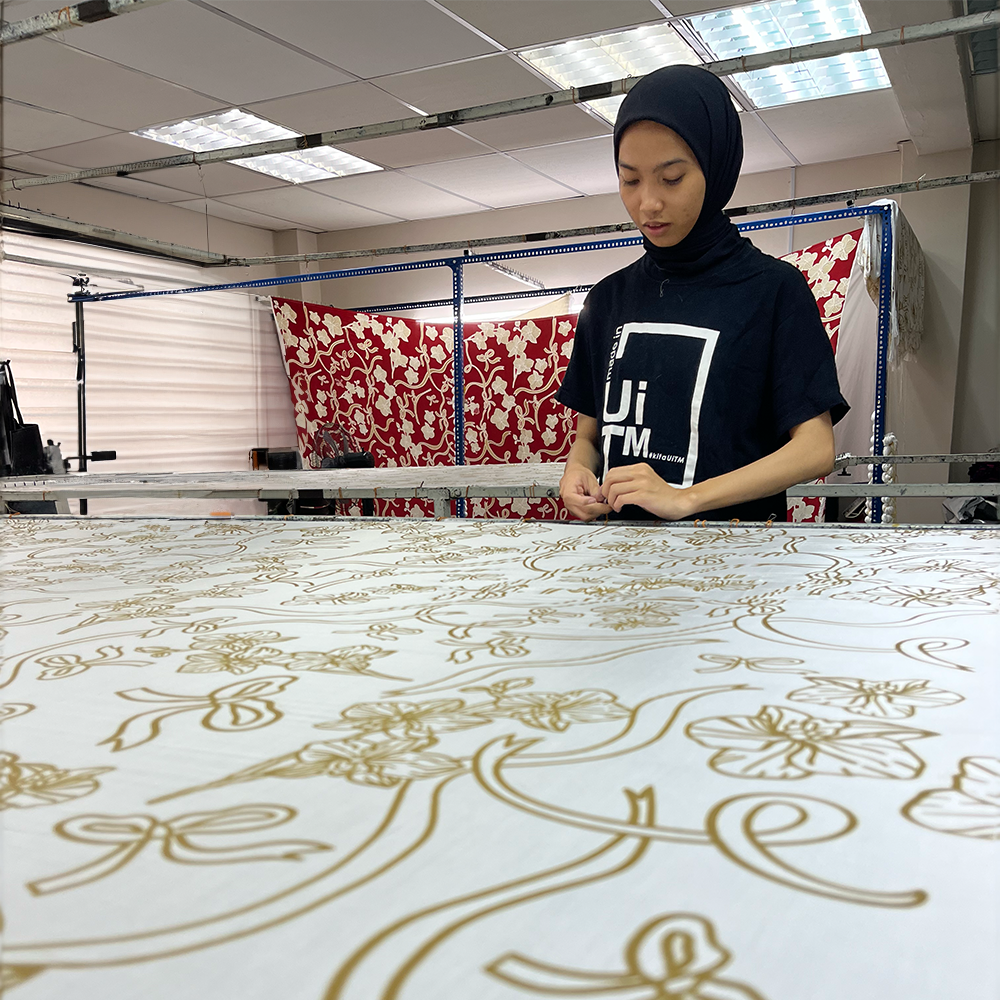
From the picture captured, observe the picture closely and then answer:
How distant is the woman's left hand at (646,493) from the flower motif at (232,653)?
646 mm

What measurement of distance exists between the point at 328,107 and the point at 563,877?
484 cm

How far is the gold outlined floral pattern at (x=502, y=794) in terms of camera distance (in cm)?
21

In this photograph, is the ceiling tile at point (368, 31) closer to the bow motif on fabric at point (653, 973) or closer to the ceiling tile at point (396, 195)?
the ceiling tile at point (396, 195)

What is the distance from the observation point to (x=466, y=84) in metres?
4.16

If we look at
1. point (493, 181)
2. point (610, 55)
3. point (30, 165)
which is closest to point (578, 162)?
point (493, 181)

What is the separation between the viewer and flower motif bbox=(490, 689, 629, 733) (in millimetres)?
379

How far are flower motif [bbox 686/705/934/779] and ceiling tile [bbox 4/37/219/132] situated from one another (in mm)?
3973

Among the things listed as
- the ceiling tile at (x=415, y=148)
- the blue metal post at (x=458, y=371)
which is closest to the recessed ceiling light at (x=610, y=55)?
the ceiling tile at (x=415, y=148)

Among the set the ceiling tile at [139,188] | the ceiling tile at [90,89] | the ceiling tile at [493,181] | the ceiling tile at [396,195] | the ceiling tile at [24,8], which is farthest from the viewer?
the ceiling tile at [396,195]

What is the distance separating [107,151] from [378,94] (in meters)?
1.91

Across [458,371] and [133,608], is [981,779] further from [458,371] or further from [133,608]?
[458,371]

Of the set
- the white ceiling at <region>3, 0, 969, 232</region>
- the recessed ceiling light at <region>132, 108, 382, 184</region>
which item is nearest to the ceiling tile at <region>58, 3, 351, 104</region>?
the white ceiling at <region>3, 0, 969, 232</region>

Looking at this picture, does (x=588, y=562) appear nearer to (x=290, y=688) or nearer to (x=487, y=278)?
(x=290, y=688)

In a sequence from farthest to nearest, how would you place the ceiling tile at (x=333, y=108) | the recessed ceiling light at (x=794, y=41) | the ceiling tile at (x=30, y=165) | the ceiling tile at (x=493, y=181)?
the ceiling tile at (x=493, y=181) < the ceiling tile at (x=30, y=165) < the ceiling tile at (x=333, y=108) < the recessed ceiling light at (x=794, y=41)
